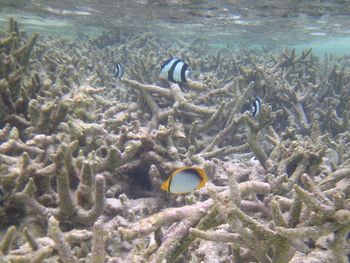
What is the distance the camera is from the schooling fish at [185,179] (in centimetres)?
268

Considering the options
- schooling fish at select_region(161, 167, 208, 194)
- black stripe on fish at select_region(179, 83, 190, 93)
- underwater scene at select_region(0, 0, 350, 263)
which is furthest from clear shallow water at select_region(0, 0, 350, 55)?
schooling fish at select_region(161, 167, 208, 194)

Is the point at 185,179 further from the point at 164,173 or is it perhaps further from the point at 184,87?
the point at 184,87

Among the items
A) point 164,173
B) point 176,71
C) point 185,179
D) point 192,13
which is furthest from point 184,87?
point 192,13

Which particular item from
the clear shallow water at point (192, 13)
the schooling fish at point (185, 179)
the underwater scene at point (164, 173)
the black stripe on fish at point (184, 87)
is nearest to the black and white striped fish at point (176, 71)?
the underwater scene at point (164, 173)

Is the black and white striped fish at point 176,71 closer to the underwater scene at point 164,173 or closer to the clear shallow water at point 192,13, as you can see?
the underwater scene at point 164,173

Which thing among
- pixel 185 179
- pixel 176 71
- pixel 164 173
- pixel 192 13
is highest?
pixel 192 13

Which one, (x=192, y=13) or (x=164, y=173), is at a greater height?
(x=192, y=13)

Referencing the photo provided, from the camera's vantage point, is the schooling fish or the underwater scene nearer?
the underwater scene

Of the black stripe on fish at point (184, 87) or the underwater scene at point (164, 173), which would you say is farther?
the black stripe on fish at point (184, 87)

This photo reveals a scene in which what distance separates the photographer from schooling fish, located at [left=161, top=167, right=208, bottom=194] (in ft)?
8.78

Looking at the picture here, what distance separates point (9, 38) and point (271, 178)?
15.4ft

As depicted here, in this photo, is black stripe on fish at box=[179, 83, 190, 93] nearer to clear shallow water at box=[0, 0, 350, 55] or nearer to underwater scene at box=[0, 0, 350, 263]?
underwater scene at box=[0, 0, 350, 263]

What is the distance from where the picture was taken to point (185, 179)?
2699mm

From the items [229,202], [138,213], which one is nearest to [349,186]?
[229,202]
